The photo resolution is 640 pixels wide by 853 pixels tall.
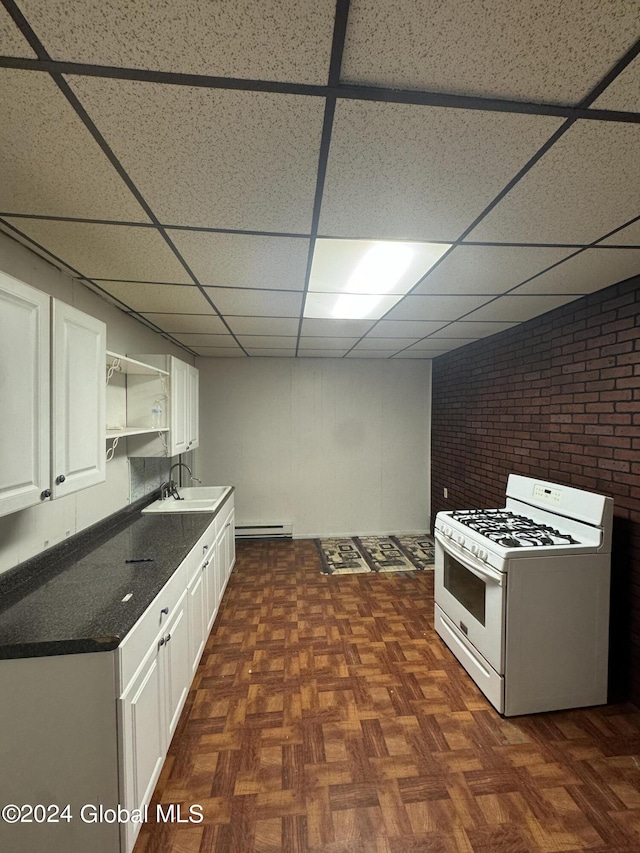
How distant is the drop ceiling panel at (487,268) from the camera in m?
1.63

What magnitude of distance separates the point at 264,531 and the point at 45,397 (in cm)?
366

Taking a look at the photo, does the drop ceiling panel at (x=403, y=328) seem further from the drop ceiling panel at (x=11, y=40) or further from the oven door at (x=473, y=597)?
the drop ceiling panel at (x=11, y=40)

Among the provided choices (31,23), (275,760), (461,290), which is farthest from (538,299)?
(275,760)

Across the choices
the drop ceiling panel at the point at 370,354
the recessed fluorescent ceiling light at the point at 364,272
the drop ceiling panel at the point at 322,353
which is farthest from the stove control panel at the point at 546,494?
the drop ceiling panel at the point at 322,353

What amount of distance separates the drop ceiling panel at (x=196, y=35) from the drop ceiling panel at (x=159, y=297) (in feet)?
→ 4.53

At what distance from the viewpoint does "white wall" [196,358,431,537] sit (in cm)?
468

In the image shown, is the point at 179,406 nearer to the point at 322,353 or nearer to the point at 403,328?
the point at 322,353

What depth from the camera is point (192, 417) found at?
3586 millimetres

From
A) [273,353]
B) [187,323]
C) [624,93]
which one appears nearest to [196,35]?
[624,93]

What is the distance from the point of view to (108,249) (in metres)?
1.62

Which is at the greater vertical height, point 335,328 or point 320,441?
point 335,328

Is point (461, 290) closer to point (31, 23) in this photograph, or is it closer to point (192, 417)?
point (31, 23)

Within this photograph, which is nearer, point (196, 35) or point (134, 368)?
point (196, 35)

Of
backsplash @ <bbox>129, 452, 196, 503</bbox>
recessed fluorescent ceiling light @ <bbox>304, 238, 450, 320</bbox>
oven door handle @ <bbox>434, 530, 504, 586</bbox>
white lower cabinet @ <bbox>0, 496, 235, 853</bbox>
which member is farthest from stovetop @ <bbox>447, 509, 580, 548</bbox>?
backsplash @ <bbox>129, 452, 196, 503</bbox>
